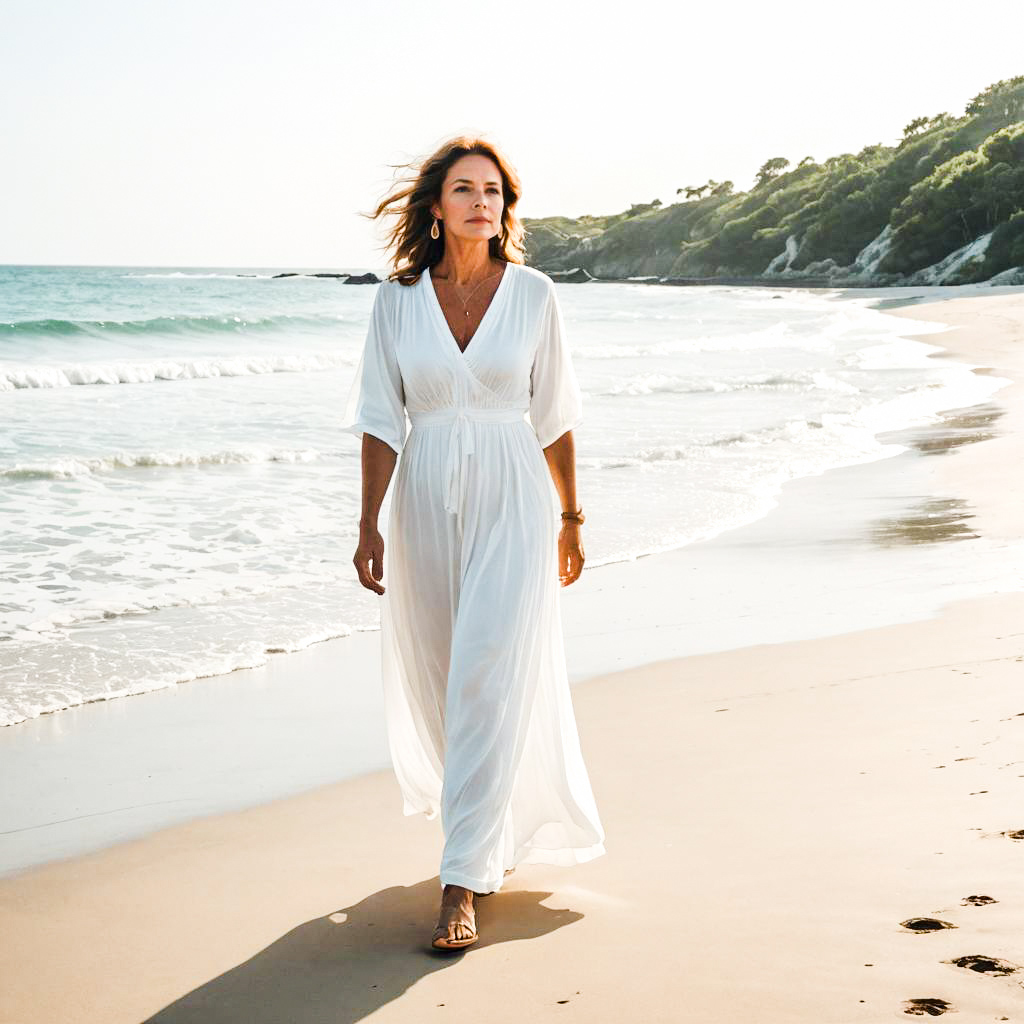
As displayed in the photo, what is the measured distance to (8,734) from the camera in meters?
4.71

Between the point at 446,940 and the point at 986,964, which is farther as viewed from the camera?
the point at 446,940

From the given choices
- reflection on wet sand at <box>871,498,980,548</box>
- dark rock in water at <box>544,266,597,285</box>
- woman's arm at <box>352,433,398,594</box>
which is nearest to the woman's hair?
woman's arm at <box>352,433,398,594</box>

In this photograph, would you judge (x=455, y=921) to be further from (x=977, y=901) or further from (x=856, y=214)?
(x=856, y=214)

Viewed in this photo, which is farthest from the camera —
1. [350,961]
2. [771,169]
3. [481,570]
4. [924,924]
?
[771,169]

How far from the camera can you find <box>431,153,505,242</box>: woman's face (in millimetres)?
3164

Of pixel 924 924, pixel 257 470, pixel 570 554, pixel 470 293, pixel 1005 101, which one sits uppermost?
pixel 1005 101

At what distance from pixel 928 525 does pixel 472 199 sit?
19.0 ft

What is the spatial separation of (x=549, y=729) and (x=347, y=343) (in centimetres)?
3010

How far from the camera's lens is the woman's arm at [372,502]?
3.22m

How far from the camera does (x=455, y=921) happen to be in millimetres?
2863

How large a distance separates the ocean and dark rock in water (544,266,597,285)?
80228mm

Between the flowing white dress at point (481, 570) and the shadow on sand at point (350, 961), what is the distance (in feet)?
0.41

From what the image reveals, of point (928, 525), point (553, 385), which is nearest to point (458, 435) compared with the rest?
point (553, 385)

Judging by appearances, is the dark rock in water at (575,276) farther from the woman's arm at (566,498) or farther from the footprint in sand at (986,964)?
the footprint in sand at (986,964)
